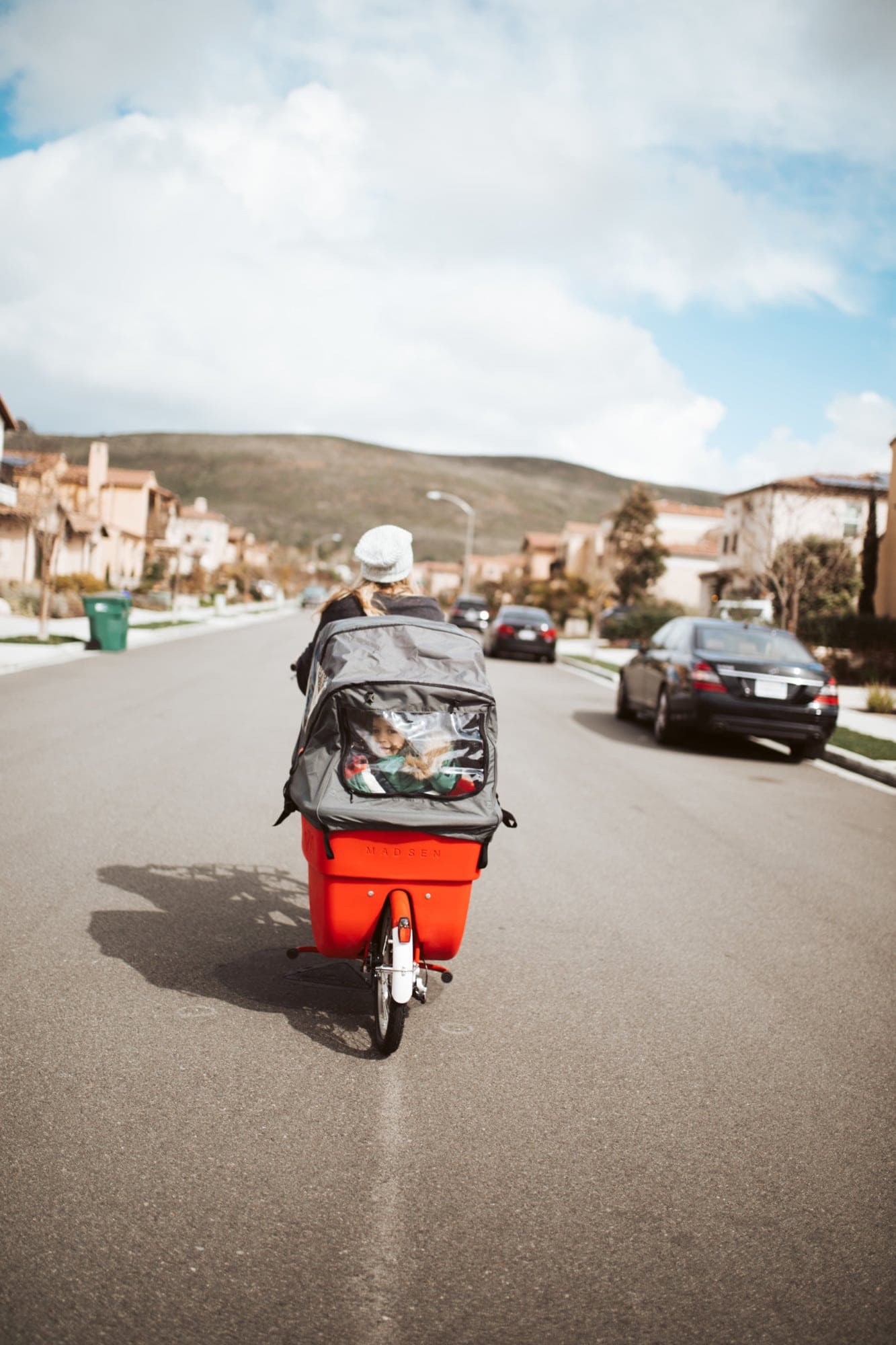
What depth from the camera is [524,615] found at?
1265 inches

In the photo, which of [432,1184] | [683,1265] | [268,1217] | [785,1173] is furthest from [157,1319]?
[785,1173]

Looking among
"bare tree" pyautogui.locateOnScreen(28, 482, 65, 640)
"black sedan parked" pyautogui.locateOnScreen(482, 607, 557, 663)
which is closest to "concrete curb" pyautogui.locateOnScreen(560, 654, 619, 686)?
"black sedan parked" pyautogui.locateOnScreen(482, 607, 557, 663)

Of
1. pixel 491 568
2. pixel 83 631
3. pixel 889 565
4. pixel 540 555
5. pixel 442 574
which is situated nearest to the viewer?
pixel 83 631

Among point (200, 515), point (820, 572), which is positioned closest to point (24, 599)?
point (820, 572)

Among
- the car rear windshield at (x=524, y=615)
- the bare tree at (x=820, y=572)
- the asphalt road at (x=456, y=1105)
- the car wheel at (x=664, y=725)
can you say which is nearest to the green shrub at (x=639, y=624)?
the bare tree at (x=820, y=572)

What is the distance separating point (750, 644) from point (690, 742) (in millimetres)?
1814

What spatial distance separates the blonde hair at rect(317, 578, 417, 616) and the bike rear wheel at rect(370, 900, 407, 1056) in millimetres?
1176

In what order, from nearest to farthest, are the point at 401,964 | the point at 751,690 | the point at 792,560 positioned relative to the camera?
1. the point at 401,964
2. the point at 751,690
3. the point at 792,560

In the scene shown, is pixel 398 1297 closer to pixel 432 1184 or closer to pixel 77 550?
pixel 432 1184

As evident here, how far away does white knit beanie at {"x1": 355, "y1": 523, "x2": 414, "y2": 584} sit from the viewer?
4.65 metres

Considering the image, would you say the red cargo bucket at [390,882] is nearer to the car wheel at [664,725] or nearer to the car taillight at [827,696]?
the car taillight at [827,696]

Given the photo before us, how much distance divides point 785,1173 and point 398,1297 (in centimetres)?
135

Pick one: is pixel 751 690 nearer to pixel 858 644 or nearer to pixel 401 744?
pixel 401 744

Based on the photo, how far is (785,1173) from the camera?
3432 mm
